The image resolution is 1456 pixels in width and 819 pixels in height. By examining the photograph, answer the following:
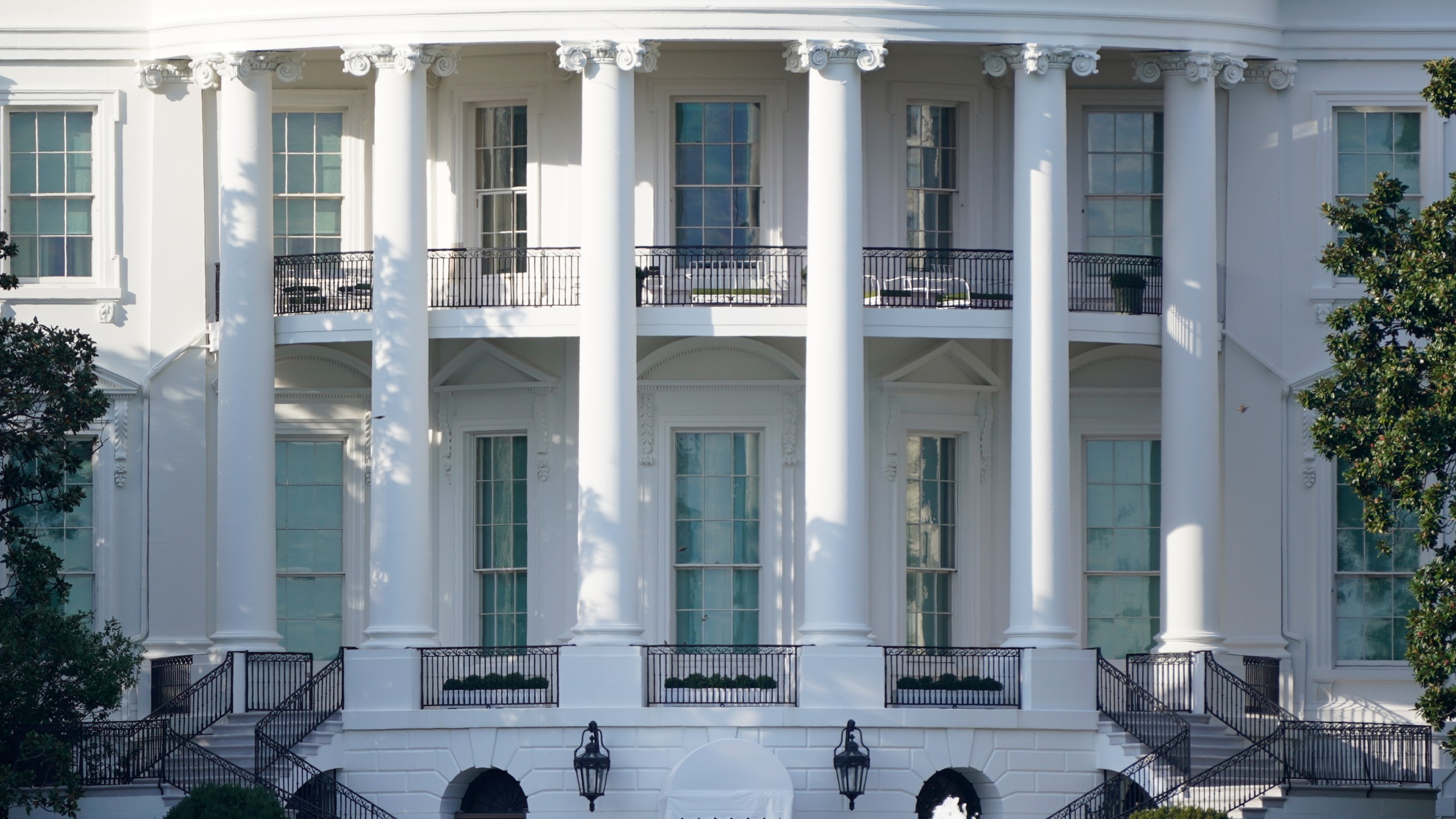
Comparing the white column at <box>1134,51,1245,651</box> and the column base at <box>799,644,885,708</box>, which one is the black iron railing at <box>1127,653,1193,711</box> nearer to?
the white column at <box>1134,51,1245,651</box>

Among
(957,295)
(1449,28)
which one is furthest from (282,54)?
(1449,28)

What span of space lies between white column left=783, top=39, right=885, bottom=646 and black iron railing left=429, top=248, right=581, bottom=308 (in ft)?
12.3

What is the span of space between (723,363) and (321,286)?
5.45 meters

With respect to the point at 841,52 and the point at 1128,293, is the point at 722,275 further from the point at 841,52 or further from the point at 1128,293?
the point at 1128,293

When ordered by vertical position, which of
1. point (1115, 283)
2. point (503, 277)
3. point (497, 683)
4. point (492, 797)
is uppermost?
point (503, 277)

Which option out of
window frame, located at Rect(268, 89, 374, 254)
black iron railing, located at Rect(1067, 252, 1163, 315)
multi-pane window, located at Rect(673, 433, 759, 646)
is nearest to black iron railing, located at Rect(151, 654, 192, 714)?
window frame, located at Rect(268, 89, 374, 254)

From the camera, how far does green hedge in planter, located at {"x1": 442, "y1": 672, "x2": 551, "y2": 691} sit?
34500 mm

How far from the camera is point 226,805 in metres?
31.1

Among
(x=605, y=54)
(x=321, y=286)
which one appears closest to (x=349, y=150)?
(x=321, y=286)

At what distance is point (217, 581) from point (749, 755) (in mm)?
7778

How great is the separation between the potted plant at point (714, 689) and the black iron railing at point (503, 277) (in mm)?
5512

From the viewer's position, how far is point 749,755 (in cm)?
3294

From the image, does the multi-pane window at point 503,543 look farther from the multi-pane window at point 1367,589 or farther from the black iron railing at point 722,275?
the multi-pane window at point 1367,589

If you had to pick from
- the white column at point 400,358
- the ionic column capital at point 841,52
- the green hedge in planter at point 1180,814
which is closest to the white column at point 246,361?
the white column at point 400,358
